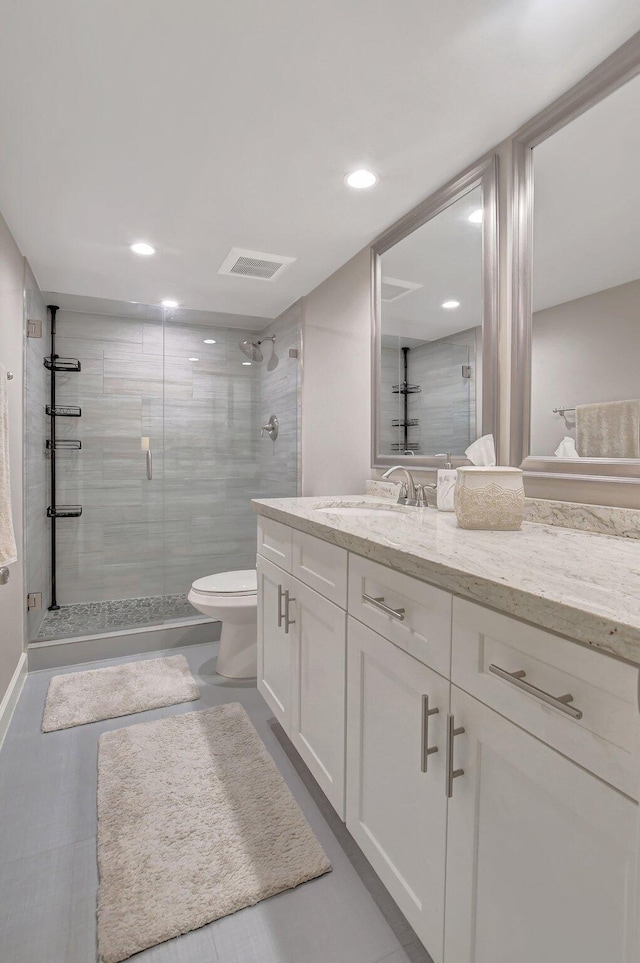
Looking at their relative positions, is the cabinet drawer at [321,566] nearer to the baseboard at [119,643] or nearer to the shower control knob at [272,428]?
the baseboard at [119,643]

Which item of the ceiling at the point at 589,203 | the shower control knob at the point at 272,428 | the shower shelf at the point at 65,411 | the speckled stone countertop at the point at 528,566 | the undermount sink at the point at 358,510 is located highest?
the ceiling at the point at 589,203

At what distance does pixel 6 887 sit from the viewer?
1.32 metres

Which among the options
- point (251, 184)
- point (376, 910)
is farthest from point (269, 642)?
point (251, 184)

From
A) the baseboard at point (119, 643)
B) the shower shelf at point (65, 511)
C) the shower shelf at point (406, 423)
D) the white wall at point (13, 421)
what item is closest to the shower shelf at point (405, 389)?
the shower shelf at point (406, 423)

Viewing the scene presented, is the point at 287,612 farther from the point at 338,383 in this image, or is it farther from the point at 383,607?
the point at 338,383

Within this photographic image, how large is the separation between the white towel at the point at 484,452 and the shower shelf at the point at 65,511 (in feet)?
9.02

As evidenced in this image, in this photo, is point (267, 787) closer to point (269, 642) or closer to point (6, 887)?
point (269, 642)

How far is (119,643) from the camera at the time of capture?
281 cm

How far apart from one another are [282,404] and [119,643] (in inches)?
70.3

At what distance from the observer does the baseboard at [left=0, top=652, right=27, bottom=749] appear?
2021mm

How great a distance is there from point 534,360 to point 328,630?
1.01 metres

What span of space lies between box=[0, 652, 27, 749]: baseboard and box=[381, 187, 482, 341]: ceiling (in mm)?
2322

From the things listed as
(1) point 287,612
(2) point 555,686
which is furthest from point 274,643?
(2) point 555,686

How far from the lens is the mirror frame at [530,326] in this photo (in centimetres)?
125
